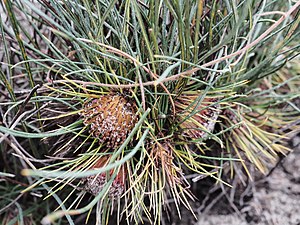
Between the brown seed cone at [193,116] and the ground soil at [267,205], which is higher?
the brown seed cone at [193,116]

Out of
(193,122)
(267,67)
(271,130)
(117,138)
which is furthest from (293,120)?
(117,138)

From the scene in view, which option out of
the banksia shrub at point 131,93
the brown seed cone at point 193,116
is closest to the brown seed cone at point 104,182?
the banksia shrub at point 131,93

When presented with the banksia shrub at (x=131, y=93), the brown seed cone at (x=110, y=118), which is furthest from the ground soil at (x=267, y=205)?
the brown seed cone at (x=110, y=118)

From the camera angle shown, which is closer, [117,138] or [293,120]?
[117,138]

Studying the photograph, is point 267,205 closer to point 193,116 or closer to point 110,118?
point 193,116

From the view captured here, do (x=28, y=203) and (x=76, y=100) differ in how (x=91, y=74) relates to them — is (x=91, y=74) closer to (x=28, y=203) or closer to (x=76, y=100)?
(x=76, y=100)

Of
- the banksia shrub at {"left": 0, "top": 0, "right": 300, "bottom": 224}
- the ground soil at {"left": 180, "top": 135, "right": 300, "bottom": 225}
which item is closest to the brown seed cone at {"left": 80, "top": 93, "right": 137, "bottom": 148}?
the banksia shrub at {"left": 0, "top": 0, "right": 300, "bottom": 224}

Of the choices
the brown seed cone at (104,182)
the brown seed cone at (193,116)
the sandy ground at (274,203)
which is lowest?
the sandy ground at (274,203)

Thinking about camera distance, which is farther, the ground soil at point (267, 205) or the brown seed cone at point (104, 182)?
the ground soil at point (267, 205)

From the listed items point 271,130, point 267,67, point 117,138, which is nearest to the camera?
point 117,138

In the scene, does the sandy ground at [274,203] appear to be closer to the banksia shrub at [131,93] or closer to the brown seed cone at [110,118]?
the banksia shrub at [131,93]
